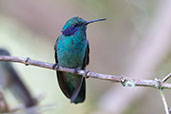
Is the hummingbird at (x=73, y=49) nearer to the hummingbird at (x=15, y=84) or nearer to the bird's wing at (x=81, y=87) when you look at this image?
the bird's wing at (x=81, y=87)

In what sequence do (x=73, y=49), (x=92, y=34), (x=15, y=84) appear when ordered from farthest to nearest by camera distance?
(x=92, y=34) < (x=15, y=84) < (x=73, y=49)

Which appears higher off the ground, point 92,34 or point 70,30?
point 70,30

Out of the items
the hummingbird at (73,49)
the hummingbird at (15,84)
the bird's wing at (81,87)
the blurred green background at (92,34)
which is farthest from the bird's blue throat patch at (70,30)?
the blurred green background at (92,34)

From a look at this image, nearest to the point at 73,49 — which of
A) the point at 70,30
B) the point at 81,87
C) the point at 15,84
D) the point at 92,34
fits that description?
the point at 70,30

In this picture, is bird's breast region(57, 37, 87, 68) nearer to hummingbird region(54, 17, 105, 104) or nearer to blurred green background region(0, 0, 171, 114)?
hummingbird region(54, 17, 105, 104)

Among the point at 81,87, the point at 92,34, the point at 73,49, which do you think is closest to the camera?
the point at 73,49

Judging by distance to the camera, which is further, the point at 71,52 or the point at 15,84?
the point at 15,84

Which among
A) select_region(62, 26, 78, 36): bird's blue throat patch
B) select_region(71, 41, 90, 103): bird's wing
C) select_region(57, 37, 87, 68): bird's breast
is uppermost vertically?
select_region(62, 26, 78, 36): bird's blue throat patch

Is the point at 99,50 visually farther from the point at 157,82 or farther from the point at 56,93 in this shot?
the point at 157,82

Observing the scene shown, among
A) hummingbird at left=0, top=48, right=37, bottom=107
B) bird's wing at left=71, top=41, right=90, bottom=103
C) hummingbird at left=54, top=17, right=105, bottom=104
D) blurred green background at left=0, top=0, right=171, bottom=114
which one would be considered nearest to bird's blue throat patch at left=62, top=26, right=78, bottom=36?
hummingbird at left=54, top=17, right=105, bottom=104

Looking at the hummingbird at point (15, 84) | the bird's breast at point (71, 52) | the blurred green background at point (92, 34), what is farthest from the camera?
the blurred green background at point (92, 34)

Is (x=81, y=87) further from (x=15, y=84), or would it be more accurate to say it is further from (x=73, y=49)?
(x=15, y=84)
